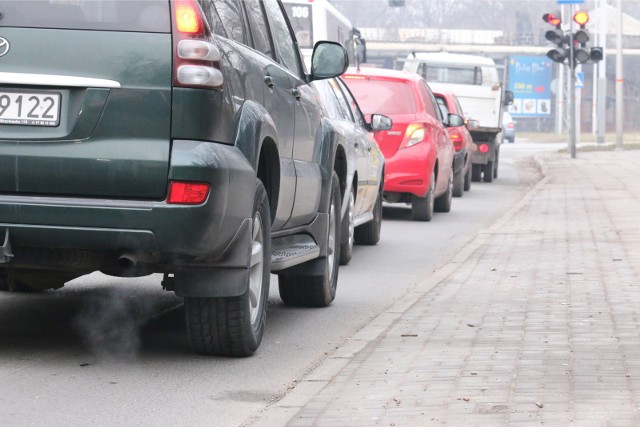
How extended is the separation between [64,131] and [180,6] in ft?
2.44

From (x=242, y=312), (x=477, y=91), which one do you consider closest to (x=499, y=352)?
(x=242, y=312)

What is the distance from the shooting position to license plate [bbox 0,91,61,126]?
235 inches

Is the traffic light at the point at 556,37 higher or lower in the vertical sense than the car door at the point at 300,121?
higher

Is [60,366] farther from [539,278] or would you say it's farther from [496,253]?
[496,253]

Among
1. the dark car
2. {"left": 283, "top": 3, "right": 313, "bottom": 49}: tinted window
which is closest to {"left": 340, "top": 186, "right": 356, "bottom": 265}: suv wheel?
the dark car

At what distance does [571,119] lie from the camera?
122ft

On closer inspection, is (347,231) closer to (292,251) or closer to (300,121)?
(292,251)

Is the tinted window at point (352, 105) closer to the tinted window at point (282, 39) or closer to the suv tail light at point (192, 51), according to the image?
the tinted window at point (282, 39)

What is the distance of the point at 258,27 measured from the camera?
755cm

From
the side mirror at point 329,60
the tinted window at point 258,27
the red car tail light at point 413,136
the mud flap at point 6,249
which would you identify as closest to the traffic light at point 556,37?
the red car tail light at point 413,136

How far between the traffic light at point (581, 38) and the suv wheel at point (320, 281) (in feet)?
81.8

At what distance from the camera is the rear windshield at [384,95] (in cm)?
1622


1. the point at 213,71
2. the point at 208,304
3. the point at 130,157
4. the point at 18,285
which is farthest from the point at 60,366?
the point at 18,285

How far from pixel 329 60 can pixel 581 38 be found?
1016 inches
